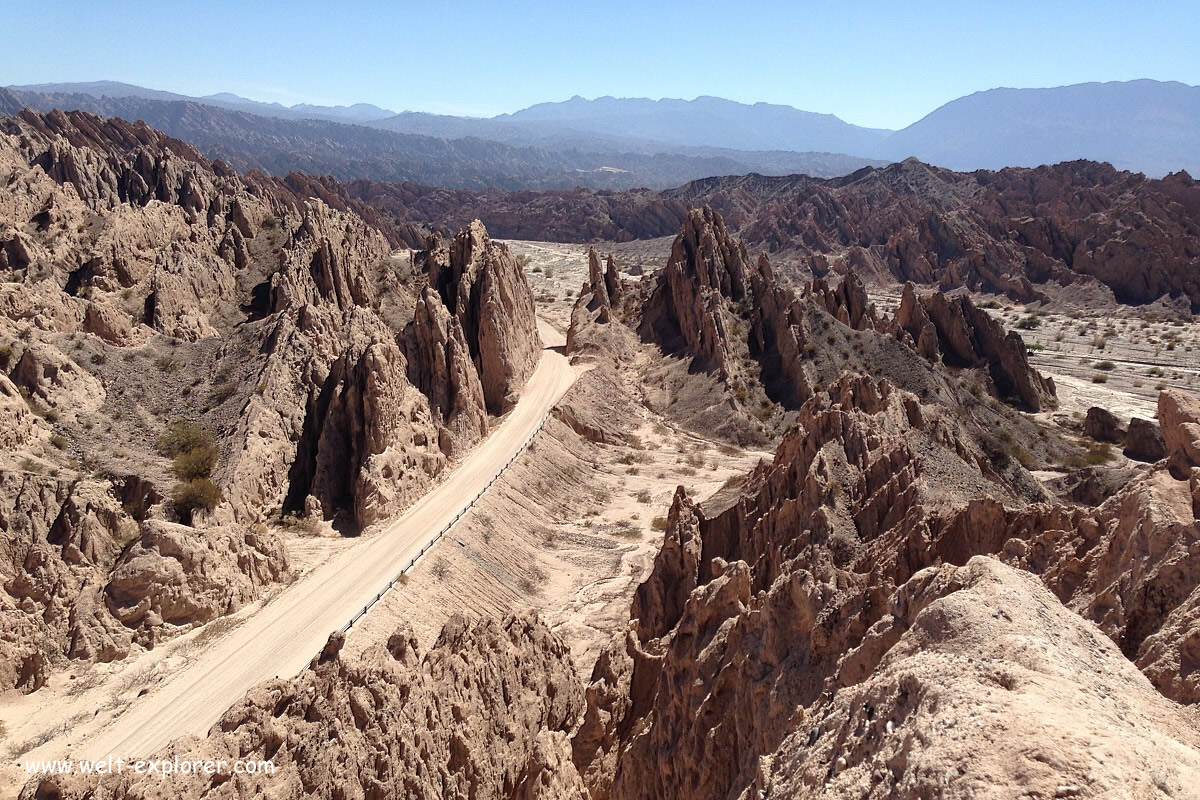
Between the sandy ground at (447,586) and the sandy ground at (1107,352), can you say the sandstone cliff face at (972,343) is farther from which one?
the sandy ground at (447,586)

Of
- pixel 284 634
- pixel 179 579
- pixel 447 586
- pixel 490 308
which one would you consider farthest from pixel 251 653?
pixel 490 308

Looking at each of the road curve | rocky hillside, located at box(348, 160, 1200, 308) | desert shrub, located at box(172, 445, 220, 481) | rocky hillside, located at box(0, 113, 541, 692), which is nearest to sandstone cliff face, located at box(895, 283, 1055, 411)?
rocky hillside, located at box(348, 160, 1200, 308)

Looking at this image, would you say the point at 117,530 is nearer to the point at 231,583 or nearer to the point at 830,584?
the point at 231,583

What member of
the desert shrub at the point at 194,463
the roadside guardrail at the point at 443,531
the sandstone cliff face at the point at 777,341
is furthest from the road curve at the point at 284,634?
the sandstone cliff face at the point at 777,341

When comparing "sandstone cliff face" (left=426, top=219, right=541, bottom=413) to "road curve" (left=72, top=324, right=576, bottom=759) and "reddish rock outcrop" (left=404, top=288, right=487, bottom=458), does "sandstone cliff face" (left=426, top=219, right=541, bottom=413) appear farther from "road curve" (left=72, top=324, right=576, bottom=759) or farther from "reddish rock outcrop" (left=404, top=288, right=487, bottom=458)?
"road curve" (left=72, top=324, right=576, bottom=759)

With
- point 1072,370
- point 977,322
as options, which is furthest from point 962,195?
point 977,322

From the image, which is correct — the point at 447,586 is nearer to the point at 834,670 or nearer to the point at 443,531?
the point at 443,531

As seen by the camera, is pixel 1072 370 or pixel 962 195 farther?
pixel 962 195
